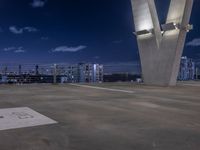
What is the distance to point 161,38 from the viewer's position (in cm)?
862

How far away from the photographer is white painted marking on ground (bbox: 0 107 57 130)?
2.32 m

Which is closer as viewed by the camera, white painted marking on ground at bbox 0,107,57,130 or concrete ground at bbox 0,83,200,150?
concrete ground at bbox 0,83,200,150

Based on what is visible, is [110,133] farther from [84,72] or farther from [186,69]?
[186,69]

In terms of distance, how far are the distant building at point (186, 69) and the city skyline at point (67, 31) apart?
9.48 metres

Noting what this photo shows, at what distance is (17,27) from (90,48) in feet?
30.3

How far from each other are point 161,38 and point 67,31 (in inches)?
832

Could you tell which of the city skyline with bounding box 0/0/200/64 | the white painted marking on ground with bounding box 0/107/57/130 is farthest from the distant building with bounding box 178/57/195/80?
the white painted marking on ground with bounding box 0/107/57/130

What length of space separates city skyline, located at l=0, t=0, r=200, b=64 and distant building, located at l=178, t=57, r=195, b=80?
9.48 m

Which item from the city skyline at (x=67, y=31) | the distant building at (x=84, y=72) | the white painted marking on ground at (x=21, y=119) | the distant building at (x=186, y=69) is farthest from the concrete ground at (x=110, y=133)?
the city skyline at (x=67, y=31)

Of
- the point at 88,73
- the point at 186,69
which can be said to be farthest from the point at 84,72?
the point at 186,69

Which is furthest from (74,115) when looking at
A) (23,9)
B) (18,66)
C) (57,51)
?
(57,51)

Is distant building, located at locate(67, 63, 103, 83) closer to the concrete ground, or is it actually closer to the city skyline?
the concrete ground

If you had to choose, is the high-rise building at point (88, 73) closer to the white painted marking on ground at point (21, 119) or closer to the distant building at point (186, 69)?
the distant building at point (186, 69)

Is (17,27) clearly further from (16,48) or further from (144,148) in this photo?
(144,148)
